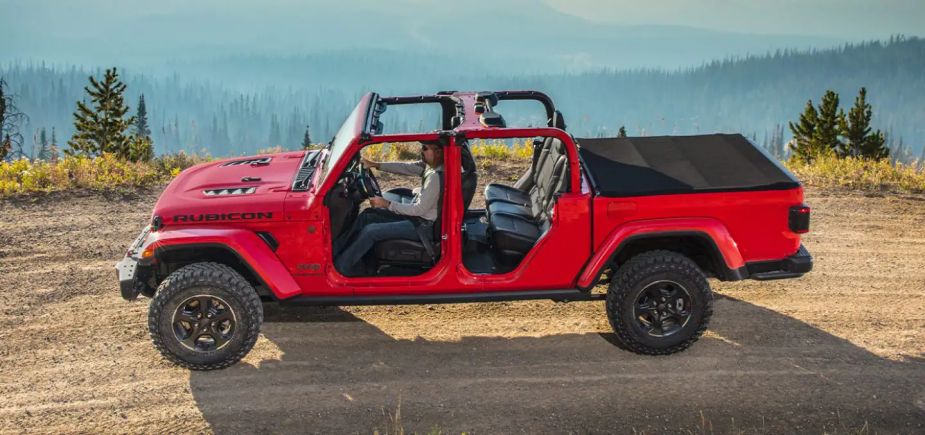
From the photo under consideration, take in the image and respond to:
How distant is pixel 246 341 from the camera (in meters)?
6.13

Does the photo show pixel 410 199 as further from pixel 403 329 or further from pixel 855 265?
pixel 855 265

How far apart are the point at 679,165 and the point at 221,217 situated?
3.47 m

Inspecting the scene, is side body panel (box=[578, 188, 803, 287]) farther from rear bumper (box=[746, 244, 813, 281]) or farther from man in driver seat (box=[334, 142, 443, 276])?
man in driver seat (box=[334, 142, 443, 276])

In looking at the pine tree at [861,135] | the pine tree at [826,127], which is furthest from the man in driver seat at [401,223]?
the pine tree at [826,127]

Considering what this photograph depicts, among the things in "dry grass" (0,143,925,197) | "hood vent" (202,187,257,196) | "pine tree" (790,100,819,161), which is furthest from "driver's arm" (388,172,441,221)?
"pine tree" (790,100,819,161)

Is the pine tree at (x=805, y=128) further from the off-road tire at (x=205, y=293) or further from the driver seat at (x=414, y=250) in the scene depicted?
the off-road tire at (x=205, y=293)

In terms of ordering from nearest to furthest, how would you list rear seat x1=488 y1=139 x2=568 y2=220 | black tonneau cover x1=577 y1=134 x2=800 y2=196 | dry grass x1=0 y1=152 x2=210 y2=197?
1. black tonneau cover x1=577 y1=134 x2=800 y2=196
2. rear seat x1=488 y1=139 x2=568 y2=220
3. dry grass x1=0 y1=152 x2=210 y2=197

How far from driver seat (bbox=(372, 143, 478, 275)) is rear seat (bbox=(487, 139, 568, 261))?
402mm

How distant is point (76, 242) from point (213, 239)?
4.29 meters

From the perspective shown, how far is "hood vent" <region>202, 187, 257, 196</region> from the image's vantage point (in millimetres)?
6384

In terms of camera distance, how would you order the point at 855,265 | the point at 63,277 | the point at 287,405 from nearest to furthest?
the point at 287,405, the point at 63,277, the point at 855,265

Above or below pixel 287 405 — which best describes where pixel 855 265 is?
above

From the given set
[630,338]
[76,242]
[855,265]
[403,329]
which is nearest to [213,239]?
[403,329]

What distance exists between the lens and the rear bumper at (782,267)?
6.27m
